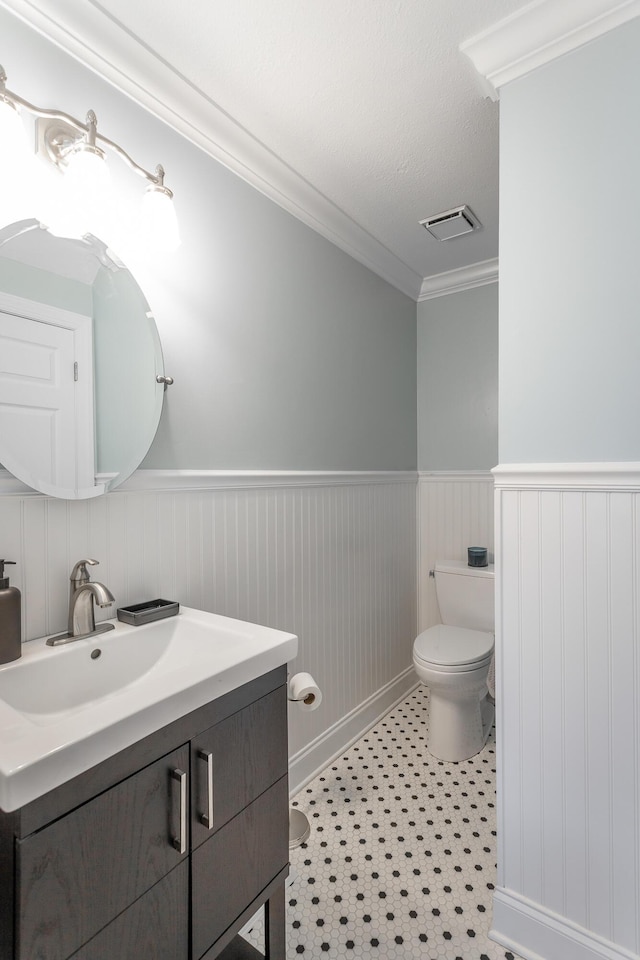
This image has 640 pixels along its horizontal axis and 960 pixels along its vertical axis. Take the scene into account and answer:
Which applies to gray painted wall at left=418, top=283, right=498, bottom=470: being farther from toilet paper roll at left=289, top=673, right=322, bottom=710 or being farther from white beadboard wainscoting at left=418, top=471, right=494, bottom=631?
toilet paper roll at left=289, top=673, right=322, bottom=710

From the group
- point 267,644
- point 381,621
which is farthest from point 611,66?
point 381,621

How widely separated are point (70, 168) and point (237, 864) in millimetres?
1571

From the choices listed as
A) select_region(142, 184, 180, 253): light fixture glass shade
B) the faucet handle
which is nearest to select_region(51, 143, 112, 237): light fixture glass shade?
select_region(142, 184, 180, 253): light fixture glass shade

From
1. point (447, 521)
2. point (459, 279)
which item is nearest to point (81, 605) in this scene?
point (447, 521)

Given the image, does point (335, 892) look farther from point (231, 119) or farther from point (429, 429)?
point (231, 119)

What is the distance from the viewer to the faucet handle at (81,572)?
3.83ft

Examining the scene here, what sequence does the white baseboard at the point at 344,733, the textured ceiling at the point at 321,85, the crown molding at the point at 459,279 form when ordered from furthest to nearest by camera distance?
the crown molding at the point at 459,279 < the white baseboard at the point at 344,733 < the textured ceiling at the point at 321,85

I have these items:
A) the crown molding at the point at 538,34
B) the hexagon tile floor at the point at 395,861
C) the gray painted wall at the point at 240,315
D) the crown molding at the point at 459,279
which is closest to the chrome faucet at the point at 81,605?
the gray painted wall at the point at 240,315

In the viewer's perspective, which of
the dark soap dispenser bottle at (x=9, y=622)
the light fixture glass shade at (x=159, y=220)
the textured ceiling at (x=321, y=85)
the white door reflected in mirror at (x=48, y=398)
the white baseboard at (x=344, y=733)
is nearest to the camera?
the dark soap dispenser bottle at (x=9, y=622)

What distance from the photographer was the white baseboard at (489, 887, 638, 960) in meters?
1.18

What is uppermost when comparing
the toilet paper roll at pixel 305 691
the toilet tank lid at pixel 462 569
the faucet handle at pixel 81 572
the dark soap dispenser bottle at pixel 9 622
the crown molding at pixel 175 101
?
the crown molding at pixel 175 101

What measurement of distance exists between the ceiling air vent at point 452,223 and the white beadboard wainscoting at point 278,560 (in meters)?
1.17

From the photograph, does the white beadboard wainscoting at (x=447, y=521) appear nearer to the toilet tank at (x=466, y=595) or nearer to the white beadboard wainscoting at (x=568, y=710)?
the toilet tank at (x=466, y=595)

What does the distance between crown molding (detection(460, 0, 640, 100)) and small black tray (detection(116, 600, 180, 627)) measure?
1.68 meters
